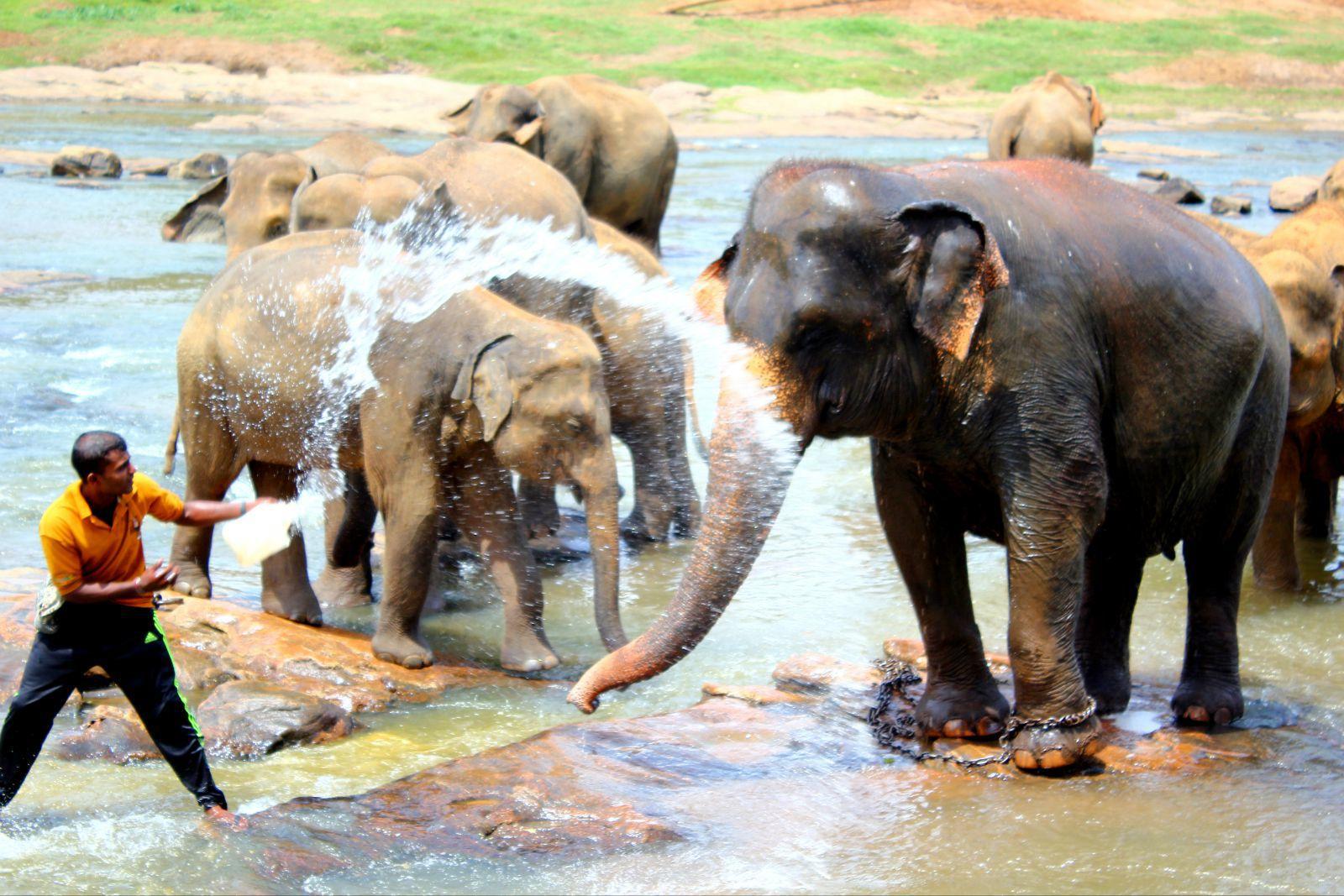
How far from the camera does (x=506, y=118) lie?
44.5 feet

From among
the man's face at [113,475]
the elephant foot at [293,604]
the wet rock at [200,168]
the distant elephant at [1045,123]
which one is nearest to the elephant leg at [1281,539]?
the elephant foot at [293,604]

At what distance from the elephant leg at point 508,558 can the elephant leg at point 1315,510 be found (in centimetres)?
365

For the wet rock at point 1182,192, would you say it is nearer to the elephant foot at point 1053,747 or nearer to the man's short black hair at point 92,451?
the elephant foot at point 1053,747

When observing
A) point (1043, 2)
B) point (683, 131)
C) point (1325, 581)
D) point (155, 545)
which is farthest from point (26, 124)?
point (1043, 2)

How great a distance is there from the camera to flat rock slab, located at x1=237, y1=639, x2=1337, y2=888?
4.29 metres

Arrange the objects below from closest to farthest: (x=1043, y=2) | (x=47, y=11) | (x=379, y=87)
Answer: (x=379, y=87) < (x=47, y=11) < (x=1043, y=2)

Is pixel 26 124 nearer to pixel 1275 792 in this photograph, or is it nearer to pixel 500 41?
pixel 500 41

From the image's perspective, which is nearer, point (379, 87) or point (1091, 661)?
point (1091, 661)

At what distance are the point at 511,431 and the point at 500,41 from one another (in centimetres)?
4217

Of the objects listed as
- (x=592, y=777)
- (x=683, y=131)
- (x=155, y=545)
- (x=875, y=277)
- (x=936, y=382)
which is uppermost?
(x=875, y=277)

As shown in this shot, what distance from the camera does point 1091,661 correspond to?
530cm

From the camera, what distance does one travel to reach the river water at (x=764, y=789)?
4148mm

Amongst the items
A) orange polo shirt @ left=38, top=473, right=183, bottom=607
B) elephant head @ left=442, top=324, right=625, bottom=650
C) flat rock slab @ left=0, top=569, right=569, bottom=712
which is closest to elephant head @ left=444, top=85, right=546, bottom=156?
elephant head @ left=442, top=324, right=625, bottom=650

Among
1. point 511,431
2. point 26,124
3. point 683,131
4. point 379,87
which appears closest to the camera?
point 511,431
